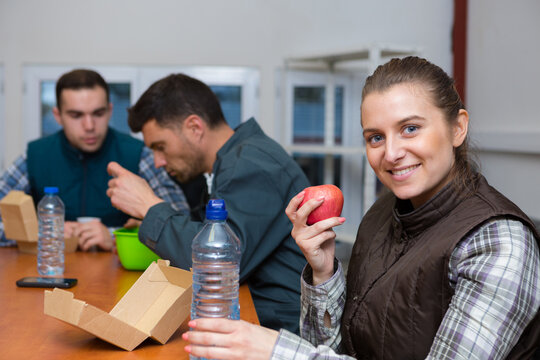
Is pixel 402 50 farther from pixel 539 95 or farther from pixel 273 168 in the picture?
pixel 273 168

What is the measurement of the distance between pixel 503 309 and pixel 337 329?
43 centimetres

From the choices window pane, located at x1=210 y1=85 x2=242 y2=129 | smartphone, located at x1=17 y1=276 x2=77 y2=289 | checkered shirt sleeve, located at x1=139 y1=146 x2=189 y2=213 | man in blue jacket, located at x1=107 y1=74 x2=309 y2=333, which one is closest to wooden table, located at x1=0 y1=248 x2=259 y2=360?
smartphone, located at x1=17 y1=276 x2=77 y2=289

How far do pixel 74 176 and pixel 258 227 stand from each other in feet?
4.15

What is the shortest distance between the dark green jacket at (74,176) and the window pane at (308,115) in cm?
137

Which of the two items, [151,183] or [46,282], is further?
[151,183]

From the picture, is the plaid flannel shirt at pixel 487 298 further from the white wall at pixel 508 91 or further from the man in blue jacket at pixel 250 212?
the white wall at pixel 508 91

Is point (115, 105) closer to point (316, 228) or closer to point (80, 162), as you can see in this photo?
point (80, 162)

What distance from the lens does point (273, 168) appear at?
1.75m

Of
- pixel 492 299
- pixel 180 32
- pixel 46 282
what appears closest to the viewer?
pixel 492 299

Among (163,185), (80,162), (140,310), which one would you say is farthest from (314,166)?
(140,310)

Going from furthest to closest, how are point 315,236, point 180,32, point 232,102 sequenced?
point 232,102, point 180,32, point 315,236

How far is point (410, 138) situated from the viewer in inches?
44.6

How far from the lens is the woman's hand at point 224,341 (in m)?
0.96

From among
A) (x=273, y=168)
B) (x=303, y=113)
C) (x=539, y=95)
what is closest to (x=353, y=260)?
(x=273, y=168)
